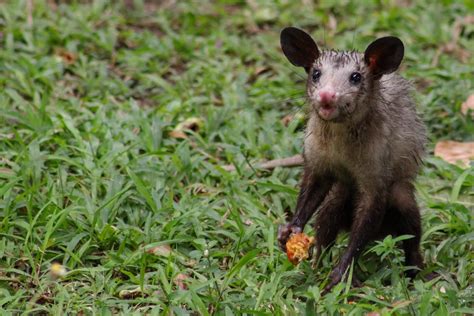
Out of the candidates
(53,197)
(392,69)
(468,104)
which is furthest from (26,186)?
(468,104)

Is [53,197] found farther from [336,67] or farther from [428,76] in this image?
[428,76]

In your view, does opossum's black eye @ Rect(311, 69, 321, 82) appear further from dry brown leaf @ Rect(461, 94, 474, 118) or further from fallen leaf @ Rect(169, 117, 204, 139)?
dry brown leaf @ Rect(461, 94, 474, 118)

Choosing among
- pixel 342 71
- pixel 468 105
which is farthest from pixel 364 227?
pixel 468 105

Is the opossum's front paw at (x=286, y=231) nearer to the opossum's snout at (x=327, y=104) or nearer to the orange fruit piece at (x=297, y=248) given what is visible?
the orange fruit piece at (x=297, y=248)

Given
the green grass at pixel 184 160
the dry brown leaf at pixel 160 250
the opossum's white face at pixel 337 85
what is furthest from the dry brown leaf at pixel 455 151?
the dry brown leaf at pixel 160 250

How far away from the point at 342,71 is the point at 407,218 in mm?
1091

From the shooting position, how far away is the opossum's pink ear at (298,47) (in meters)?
5.80

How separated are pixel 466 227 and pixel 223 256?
1706 mm

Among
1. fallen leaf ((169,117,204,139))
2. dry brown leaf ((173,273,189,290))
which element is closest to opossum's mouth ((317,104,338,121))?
dry brown leaf ((173,273,189,290))

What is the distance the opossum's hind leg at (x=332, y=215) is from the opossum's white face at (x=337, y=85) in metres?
0.72

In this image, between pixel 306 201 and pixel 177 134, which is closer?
pixel 306 201

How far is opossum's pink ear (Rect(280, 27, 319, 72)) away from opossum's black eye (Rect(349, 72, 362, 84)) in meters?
0.39

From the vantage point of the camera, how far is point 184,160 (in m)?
7.05

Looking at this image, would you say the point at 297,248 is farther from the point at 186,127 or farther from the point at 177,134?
the point at 186,127
